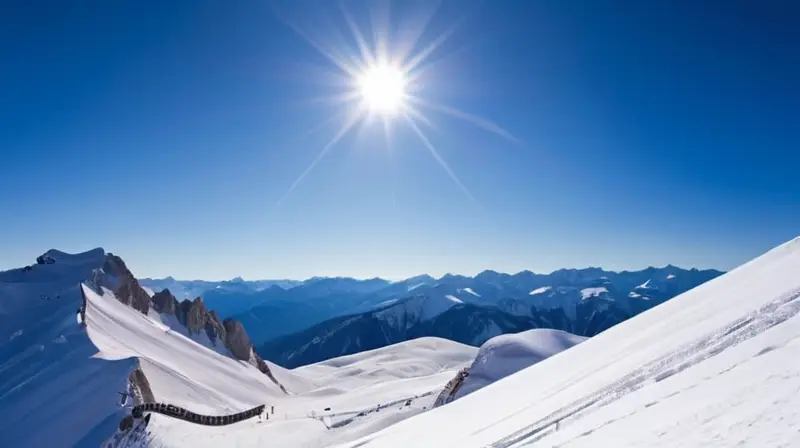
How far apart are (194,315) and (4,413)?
5054cm

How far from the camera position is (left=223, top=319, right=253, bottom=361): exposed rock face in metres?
83.6

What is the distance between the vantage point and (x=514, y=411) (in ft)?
33.3

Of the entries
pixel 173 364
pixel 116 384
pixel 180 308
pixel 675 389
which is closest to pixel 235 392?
pixel 173 364

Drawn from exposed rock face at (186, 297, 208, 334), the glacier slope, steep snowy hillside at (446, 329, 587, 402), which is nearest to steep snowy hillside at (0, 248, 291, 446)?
exposed rock face at (186, 297, 208, 334)

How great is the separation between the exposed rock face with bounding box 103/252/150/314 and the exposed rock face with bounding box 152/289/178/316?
2944mm

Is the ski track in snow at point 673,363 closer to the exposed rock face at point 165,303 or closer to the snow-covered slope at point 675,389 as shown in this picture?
the snow-covered slope at point 675,389

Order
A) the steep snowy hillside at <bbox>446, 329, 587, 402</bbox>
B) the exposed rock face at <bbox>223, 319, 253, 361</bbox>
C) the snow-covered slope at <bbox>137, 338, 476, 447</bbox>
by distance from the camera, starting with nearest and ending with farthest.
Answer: the snow-covered slope at <bbox>137, 338, 476, 447</bbox>
the steep snowy hillside at <bbox>446, 329, 587, 402</bbox>
the exposed rock face at <bbox>223, 319, 253, 361</bbox>

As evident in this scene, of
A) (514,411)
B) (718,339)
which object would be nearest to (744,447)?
(718,339)

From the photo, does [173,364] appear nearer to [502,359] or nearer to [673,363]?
[502,359]

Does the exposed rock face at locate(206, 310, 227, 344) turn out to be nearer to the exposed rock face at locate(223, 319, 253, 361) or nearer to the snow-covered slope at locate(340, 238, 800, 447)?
the exposed rock face at locate(223, 319, 253, 361)

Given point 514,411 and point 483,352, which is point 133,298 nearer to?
point 483,352

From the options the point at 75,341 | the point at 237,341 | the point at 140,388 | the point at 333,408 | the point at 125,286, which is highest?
the point at 125,286

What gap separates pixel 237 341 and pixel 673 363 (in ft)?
288

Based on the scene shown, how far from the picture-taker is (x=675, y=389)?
5.64 metres
